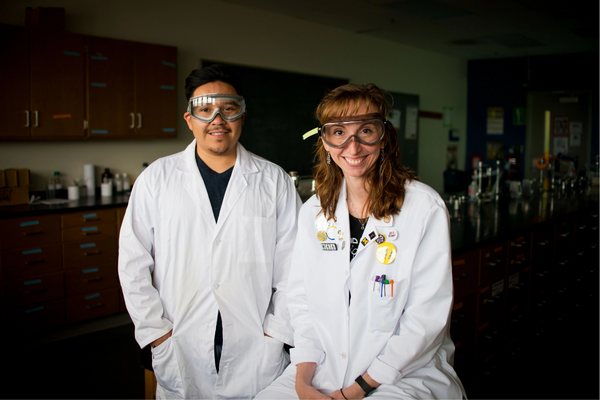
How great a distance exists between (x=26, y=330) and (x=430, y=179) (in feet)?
21.6

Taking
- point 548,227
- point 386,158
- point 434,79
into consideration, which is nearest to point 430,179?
point 434,79

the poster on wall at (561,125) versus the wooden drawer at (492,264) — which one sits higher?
the poster on wall at (561,125)

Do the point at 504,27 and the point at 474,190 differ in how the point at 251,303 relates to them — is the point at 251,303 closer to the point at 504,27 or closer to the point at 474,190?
the point at 474,190

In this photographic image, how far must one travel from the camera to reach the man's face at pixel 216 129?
5.93ft

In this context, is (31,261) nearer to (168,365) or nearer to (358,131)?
(168,365)

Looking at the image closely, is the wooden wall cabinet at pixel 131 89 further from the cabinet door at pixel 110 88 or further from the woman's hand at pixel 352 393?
the woman's hand at pixel 352 393

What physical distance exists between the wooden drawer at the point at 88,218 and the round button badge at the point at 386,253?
9.36 feet

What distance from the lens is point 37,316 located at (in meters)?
3.47

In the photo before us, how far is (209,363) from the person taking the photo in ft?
5.84

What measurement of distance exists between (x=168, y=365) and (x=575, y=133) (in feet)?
27.5

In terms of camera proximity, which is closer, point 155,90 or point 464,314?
point 464,314

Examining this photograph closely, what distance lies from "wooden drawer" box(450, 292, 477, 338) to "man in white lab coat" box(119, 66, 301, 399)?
103 centimetres

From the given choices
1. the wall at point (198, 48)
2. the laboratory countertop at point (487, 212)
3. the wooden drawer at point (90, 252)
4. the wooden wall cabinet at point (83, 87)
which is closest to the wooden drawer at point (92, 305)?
the wooden drawer at point (90, 252)

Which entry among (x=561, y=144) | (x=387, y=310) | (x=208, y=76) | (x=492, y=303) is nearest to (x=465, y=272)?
(x=492, y=303)
